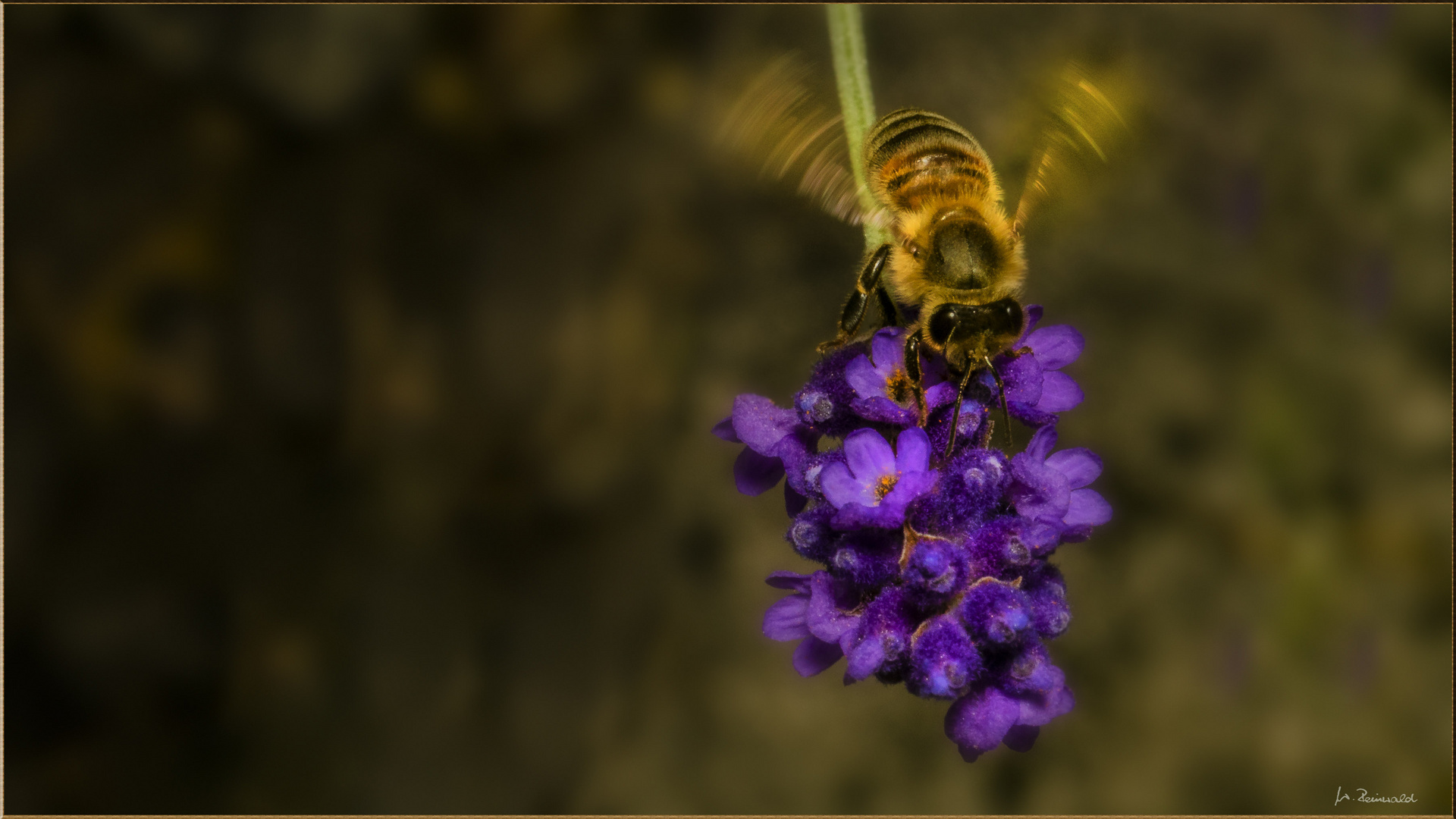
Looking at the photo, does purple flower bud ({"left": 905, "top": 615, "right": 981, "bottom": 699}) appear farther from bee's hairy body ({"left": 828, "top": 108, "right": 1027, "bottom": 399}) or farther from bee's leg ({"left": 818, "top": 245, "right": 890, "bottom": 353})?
bee's leg ({"left": 818, "top": 245, "right": 890, "bottom": 353})

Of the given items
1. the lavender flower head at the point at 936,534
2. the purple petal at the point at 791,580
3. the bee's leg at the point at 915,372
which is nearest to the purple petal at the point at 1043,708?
the lavender flower head at the point at 936,534

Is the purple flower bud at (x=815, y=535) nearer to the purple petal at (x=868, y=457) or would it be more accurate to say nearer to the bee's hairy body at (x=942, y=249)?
the purple petal at (x=868, y=457)

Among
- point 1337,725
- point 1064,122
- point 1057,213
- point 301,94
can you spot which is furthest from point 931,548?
point 1337,725

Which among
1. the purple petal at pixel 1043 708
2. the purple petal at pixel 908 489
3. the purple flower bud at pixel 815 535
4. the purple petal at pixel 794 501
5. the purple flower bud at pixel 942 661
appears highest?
the purple petal at pixel 794 501
